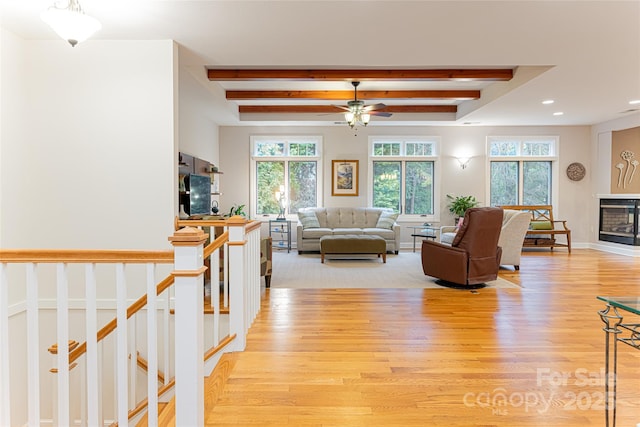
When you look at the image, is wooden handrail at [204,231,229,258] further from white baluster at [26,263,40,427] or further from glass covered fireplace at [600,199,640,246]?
glass covered fireplace at [600,199,640,246]

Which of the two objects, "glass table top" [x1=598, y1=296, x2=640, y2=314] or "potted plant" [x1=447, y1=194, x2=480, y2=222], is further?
"potted plant" [x1=447, y1=194, x2=480, y2=222]

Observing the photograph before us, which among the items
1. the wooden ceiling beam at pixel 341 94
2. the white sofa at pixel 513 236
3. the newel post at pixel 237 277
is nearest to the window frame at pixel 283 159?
the wooden ceiling beam at pixel 341 94

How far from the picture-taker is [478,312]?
155 inches

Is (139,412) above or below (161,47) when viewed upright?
below

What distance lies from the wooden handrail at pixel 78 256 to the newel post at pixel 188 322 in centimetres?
11

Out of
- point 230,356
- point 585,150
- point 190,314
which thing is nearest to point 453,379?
point 230,356

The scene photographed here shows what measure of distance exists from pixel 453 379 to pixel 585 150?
8.42m

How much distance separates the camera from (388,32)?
11.5ft

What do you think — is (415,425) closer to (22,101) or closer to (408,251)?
(22,101)

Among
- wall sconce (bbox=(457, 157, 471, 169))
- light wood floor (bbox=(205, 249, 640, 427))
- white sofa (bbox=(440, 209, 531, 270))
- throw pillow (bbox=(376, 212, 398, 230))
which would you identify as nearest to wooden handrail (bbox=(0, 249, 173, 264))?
light wood floor (bbox=(205, 249, 640, 427))

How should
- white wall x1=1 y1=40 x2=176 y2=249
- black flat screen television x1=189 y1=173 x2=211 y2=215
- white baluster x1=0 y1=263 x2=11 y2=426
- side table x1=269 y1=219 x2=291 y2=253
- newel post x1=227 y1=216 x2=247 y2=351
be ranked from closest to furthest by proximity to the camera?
white baluster x1=0 y1=263 x2=11 y2=426 → newel post x1=227 y1=216 x2=247 y2=351 → white wall x1=1 y1=40 x2=176 y2=249 → black flat screen television x1=189 y1=173 x2=211 y2=215 → side table x1=269 y1=219 x2=291 y2=253

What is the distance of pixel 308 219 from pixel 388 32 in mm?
5039

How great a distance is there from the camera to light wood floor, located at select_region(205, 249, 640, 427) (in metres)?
2.13

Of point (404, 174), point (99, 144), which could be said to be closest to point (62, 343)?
point (99, 144)
